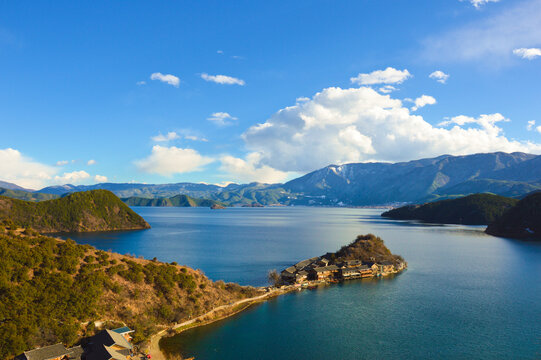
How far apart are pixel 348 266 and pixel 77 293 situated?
6267 cm

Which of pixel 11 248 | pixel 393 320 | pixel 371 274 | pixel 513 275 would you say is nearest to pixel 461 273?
pixel 513 275

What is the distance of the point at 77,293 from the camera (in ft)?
140

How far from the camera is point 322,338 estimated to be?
146 feet

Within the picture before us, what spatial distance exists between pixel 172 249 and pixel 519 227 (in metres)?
174

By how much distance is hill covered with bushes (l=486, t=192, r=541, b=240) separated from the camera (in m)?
166

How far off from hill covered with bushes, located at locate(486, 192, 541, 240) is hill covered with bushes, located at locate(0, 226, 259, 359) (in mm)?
175328

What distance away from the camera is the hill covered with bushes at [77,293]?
36750 mm

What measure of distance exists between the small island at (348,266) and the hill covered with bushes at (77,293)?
23.5 metres

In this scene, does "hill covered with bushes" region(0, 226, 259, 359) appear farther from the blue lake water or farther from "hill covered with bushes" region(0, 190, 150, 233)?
"hill covered with bushes" region(0, 190, 150, 233)

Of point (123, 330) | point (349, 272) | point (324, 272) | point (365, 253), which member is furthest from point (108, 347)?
point (365, 253)

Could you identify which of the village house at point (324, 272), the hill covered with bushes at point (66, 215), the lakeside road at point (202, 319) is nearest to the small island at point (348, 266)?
the village house at point (324, 272)

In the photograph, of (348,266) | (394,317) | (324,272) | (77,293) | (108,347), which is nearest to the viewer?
(108,347)

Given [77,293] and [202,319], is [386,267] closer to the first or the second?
[202,319]

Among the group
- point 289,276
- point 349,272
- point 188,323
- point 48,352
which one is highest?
point 48,352
